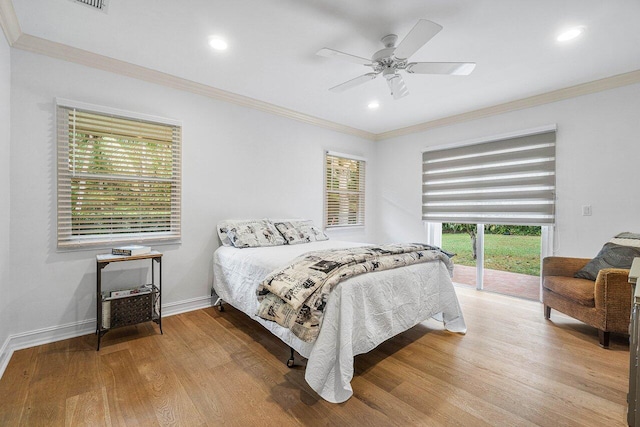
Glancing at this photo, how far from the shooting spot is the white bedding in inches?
67.4

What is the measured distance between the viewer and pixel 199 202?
3.24m

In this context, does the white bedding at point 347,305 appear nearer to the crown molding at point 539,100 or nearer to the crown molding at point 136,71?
the crown molding at point 136,71

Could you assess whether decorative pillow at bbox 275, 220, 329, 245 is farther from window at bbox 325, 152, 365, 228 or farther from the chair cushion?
the chair cushion

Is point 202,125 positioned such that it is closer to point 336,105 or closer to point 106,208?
point 106,208

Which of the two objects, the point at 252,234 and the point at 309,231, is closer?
the point at 252,234

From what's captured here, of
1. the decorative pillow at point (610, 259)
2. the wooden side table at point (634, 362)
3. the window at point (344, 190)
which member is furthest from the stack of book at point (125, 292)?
the decorative pillow at point (610, 259)

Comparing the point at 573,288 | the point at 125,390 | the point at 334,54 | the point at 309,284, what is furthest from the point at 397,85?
the point at 125,390

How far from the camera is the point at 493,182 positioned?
12.6 ft

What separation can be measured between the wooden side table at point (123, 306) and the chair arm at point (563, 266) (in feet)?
13.1

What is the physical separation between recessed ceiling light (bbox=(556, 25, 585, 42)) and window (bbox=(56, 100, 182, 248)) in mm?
3583

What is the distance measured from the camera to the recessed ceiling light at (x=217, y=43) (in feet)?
7.68

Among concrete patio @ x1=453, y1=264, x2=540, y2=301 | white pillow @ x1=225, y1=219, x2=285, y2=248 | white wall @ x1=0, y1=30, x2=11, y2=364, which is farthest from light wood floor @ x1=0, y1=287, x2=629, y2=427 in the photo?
concrete patio @ x1=453, y1=264, x2=540, y2=301

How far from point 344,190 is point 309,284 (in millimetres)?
3240

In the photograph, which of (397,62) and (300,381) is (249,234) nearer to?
(300,381)
